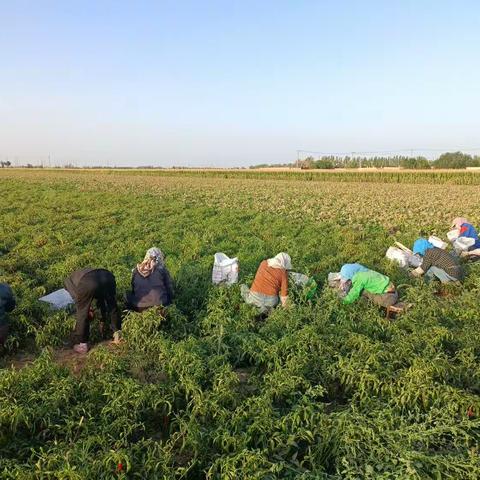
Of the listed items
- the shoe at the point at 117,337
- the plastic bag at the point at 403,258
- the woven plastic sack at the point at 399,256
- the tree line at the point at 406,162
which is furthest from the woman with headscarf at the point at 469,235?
the tree line at the point at 406,162

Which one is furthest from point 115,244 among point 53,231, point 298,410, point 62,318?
point 298,410

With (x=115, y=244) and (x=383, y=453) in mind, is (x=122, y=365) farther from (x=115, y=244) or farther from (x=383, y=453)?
(x=115, y=244)

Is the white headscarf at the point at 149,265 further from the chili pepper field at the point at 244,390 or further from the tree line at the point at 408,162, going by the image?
the tree line at the point at 408,162

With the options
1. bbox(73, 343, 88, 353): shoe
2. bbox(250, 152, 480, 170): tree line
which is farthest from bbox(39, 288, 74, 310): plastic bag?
bbox(250, 152, 480, 170): tree line

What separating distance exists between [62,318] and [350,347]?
13.9 feet

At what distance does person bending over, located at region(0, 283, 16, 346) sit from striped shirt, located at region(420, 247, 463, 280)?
744 centimetres

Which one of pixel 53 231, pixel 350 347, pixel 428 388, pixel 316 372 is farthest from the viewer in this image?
pixel 53 231

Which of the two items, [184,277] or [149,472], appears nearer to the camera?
[149,472]

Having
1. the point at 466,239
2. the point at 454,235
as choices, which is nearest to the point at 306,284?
the point at 466,239

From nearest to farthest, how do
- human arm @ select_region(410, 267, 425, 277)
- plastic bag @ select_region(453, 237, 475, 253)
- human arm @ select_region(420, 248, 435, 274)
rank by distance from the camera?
human arm @ select_region(420, 248, 435, 274), human arm @ select_region(410, 267, 425, 277), plastic bag @ select_region(453, 237, 475, 253)

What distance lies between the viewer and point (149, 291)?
22.1 feet

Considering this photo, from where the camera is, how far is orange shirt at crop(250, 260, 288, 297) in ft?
23.0

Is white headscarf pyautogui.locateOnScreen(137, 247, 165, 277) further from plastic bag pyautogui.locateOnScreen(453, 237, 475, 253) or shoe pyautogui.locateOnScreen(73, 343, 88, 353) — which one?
plastic bag pyautogui.locateOnScreen(453, 237, 475, 253)

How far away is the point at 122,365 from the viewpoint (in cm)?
503
